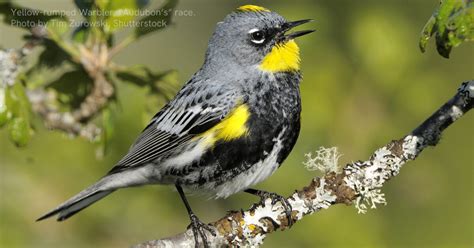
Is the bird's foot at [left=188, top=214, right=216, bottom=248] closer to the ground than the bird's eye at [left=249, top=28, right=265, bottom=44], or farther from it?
closer to the ground

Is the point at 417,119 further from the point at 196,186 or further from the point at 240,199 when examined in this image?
the point at 196,186

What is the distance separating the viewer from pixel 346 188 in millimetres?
3543

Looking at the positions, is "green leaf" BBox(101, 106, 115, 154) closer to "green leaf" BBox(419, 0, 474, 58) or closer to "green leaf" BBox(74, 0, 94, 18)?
"green leaf" BBox(74, 0, 94, 18)

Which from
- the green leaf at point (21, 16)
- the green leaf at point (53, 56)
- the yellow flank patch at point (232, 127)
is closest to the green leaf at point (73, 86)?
the green leaf at point (53, 56)

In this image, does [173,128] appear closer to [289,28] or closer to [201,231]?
[289,28]

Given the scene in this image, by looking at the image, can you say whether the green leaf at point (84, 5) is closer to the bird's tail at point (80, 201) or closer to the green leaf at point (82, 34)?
the green leaf at point (82, 34)

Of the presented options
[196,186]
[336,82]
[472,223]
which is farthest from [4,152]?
[472,223]

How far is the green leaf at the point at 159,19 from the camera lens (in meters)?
4.27

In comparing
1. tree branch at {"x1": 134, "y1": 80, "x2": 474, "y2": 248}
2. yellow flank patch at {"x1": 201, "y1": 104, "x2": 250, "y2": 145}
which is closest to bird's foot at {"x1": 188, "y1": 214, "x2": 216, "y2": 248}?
tree branch at {"x1": 134, "y1": 80, "x2": 474, "y2": 248}

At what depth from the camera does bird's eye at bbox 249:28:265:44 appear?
475 centimetres

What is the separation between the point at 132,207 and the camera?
498cm

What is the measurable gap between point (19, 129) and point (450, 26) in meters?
2.44

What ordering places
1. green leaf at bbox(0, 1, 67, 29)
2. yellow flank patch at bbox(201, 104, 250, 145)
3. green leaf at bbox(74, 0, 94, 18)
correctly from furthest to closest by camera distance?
1. green leaf at bbox(74, 0, 94, 18)
2. yellow flank patch at bbox(201, 104, 250, 145)
3. green leaf at bbox(0, 1, 67, 29)

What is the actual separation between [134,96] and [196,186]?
42.1 inches
